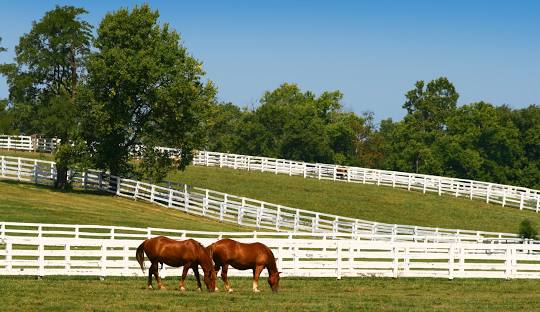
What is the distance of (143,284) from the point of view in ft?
91.3

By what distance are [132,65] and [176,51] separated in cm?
345

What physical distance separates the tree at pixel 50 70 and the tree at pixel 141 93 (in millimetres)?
1478

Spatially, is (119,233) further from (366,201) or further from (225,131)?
(225,131)

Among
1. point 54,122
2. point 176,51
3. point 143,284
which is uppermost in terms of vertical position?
point 176,51

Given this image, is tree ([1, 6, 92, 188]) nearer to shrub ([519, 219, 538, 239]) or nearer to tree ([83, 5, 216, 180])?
tree ([83, 5, 216, 180])

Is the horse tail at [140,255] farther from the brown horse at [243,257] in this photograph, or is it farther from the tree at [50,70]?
the tree at [50,70]

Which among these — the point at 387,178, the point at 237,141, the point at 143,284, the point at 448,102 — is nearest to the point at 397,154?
the point at 448,102

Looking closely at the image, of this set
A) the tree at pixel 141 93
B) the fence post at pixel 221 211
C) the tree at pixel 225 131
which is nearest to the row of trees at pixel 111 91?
the tree at pixel 141 93

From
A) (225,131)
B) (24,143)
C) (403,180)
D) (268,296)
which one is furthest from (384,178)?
(225,131)

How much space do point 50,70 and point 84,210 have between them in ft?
41.9

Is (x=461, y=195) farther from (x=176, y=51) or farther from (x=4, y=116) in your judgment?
(x=4, y=116)

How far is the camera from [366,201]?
7044 centimetres

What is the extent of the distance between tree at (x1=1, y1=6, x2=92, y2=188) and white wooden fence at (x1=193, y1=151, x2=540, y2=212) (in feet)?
41.1

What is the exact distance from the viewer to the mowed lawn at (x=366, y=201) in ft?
214
